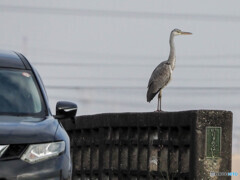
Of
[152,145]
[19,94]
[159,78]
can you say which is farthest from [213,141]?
[159,78]

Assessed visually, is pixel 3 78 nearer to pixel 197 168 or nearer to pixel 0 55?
pixel 0 55

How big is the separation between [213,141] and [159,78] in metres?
11.1

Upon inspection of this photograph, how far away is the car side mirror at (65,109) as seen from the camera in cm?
1005

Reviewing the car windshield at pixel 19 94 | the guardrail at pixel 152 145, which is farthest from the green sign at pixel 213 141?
the car windshield at pixel 19 94

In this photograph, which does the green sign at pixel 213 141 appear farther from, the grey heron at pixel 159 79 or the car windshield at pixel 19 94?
the grey heron at pixel 159 79

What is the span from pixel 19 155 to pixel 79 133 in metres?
11.2

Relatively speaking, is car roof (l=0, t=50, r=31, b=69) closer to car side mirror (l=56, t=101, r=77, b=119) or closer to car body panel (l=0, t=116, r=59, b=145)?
car side mirror (l=56, t=101, r=77, b=119)

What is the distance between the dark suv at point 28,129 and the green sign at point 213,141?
443 centimetres

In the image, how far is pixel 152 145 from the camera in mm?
16156

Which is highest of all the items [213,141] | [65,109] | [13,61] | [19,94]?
[13,61]

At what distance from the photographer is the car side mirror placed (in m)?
10.0

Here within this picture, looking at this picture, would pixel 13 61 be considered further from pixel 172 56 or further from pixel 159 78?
pixel 172 56

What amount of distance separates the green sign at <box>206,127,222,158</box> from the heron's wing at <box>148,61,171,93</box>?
1104 cm

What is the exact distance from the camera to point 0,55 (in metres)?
10.6
